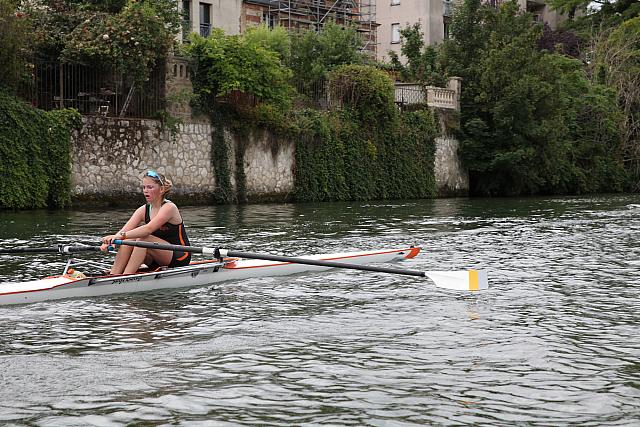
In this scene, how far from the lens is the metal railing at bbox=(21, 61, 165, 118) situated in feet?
85.1

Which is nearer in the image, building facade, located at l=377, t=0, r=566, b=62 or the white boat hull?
the white boat hull

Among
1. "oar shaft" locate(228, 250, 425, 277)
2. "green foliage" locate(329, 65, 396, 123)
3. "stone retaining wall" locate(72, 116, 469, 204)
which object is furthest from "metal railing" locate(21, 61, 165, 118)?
"oar shaft" locate(228, 250, 425, 277)

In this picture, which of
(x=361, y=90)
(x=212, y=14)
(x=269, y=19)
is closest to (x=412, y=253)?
(x=361, y=90)

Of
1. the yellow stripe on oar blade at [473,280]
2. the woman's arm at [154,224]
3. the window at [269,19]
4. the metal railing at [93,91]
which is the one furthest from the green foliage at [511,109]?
the yellow stripe on oar blade at [473,280]

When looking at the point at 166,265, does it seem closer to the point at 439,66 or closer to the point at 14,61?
the point at 14,61

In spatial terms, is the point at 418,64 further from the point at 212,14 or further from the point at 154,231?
the point at 154,231

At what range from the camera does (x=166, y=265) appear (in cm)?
1129

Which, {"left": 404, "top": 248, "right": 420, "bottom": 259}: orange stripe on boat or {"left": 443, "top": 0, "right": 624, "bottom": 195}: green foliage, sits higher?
{"left": 443, "top": 0, "right": 624, "bottom": 195}: green foliage

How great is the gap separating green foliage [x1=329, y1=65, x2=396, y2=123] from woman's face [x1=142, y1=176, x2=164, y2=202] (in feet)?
75.8

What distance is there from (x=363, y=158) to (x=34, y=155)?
13.3 meters

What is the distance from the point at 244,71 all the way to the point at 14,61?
6.85m

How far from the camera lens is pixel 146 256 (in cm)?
1117

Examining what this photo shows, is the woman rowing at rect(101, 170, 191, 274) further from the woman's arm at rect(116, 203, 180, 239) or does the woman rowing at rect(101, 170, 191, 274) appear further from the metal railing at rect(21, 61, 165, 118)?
the metal railing at rect(21, 61, 165, 118)

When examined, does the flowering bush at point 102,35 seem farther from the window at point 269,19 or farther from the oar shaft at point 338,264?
the window at point 269,19
